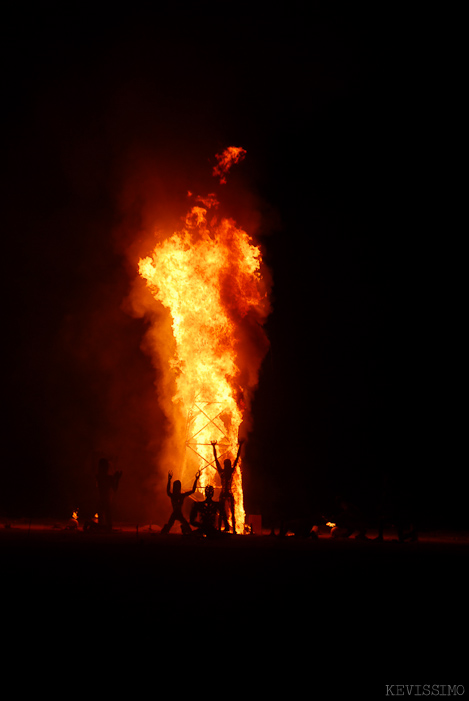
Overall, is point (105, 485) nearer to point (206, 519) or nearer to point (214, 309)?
point (206, 519)

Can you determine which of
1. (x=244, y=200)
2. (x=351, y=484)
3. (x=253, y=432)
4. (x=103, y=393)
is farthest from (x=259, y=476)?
(x=244, y=200)

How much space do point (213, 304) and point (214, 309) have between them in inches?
6.0

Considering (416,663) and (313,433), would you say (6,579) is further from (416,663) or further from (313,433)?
(313,433)

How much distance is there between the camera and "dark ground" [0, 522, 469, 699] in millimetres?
4445

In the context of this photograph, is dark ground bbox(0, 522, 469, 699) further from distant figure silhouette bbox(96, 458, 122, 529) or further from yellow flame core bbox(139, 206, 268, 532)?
yellow flame core bbox(139, 206, 268, 532)

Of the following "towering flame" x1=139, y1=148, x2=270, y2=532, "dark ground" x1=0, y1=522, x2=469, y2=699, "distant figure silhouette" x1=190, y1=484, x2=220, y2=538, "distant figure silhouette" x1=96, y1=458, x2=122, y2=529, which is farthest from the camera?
"towering flame" x1=139, y1=148, x2=270, y2=532

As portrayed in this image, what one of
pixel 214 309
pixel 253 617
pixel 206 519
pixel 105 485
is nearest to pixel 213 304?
pixel 214 309

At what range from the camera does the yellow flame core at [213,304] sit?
19.6 meters

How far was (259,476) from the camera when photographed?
2802cm

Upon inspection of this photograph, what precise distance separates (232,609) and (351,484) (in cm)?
2324

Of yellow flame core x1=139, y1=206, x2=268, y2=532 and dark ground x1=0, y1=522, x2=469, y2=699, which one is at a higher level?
yellow flame core x1=139, y1=206, x2=268, y2=532

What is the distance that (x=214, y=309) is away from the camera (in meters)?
19.6

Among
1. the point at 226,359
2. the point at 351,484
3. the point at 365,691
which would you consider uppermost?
the point at 226,359

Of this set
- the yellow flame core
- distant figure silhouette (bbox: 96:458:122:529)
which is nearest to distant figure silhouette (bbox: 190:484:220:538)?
distant figure silhouette (bbox: 96:458:122:529)
